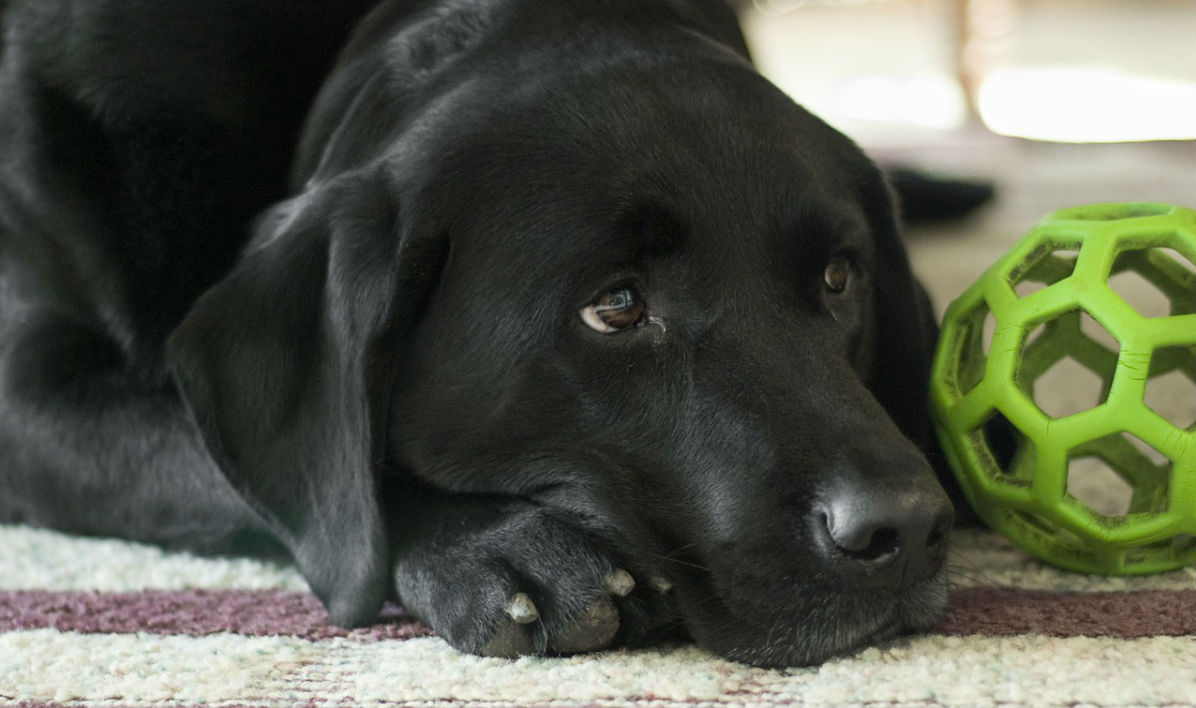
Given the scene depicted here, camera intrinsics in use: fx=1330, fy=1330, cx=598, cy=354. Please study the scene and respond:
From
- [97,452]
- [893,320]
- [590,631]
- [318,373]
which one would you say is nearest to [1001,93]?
[893,320]

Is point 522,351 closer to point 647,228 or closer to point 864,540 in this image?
point 647,228

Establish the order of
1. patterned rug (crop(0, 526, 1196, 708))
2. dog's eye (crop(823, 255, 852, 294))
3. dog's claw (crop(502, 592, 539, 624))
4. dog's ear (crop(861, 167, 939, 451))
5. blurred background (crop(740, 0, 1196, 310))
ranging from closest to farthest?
1. patterned rug (crop(0, 526, 1196, 708))
2. dog's claw (crop(502, 592, 539, 624))
3. dog's eye (crop(823, 255, 852, 294))
4. dog's ear (crop(861, 167, 939, 451))
5. blurred background (crop(740, 0, 1196, 310))

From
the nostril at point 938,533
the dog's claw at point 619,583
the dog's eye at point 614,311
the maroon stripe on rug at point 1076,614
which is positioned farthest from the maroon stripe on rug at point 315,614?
the dog's eye at point 614,311

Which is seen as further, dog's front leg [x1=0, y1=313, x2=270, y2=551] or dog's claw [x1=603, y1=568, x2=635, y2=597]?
dog's front leg [x1=0, y1=313, x2=270, y2=551]

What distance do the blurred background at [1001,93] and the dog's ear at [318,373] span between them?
981mm

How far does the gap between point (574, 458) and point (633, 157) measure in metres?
0.33

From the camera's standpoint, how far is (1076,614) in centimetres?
131

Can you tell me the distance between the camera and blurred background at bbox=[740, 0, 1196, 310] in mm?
3812

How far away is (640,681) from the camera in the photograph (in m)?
1.19

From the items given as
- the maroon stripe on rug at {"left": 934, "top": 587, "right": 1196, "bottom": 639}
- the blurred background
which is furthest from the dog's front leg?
the blurred background

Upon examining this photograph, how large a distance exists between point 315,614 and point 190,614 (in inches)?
5.3

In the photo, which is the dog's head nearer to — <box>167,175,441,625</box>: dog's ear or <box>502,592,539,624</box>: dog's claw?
<box>167,175,441,625</box>: dog's ear

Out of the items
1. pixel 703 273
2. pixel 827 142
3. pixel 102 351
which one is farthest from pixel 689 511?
pixel 102 351

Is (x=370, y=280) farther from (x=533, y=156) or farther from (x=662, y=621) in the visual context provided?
(x=662, y=621)
